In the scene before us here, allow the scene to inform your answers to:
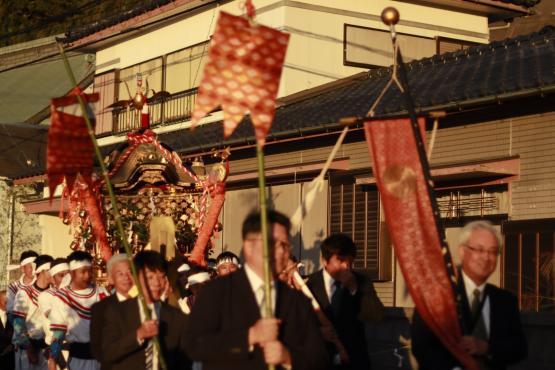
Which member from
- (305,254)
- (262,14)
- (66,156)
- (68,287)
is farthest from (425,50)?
(66,156)

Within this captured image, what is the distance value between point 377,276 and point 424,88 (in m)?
2.78

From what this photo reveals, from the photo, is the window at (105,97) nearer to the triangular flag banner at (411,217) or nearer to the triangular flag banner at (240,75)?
the triangular flag banner at (411,217)

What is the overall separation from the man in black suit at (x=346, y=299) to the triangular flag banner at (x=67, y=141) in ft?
6.67

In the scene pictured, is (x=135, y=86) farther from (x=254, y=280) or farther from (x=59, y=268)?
(x=254, y=280)

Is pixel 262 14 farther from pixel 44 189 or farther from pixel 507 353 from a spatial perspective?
pixel 507 353

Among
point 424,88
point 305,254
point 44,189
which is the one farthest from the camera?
point 44,189

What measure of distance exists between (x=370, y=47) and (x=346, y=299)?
542 inches

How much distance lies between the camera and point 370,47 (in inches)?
891

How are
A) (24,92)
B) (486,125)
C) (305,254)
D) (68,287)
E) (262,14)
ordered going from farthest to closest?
(24,92)
(262,14)
(305,254)
(486,125)
(68,287)

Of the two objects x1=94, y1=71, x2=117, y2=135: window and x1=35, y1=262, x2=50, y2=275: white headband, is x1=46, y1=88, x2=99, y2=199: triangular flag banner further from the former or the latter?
x1=94, y1=71, x2=117, y2=135: window

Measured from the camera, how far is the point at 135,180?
15227mm

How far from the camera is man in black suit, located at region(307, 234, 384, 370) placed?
923 centimetres

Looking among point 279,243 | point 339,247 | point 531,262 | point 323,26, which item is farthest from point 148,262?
point 323,26

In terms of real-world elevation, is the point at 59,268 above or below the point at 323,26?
below
